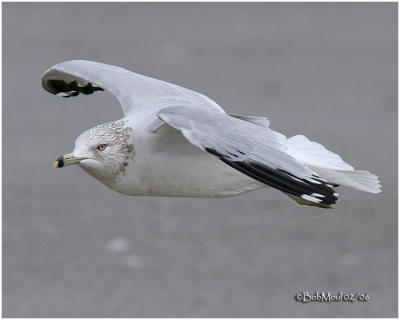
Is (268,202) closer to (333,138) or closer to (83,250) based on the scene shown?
(333,138)

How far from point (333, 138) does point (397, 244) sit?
54.7 inches

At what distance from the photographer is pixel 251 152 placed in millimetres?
4816

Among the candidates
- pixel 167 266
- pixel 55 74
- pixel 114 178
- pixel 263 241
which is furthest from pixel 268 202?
pixel 114 178

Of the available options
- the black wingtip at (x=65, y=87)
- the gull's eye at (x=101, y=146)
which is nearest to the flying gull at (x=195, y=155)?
the gull's eye at (x=101, y=146)

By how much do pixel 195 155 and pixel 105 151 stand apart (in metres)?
0.38

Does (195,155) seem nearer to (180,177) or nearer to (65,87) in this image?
(180,177)

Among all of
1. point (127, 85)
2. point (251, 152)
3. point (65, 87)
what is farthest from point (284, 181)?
point (65, 87)

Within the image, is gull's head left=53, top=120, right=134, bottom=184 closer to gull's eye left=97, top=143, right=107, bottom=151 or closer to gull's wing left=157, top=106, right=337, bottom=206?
gull's eye left=97, top=143, right=107, bottom=151

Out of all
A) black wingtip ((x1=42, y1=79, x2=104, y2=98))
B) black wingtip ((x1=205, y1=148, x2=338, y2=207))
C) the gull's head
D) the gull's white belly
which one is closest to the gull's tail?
the gull's white belly

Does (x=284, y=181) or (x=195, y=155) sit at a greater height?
(x=284, y=181)

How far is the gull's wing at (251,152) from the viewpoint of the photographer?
4695 millimetres

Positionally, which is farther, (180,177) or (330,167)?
(330,167)

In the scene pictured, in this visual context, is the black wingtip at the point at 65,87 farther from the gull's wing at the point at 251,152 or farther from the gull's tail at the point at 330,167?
the gull's wing at the point at 251,152

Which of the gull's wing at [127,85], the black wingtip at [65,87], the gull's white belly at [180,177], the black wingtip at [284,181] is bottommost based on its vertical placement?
the black wingtip at [65,87]
